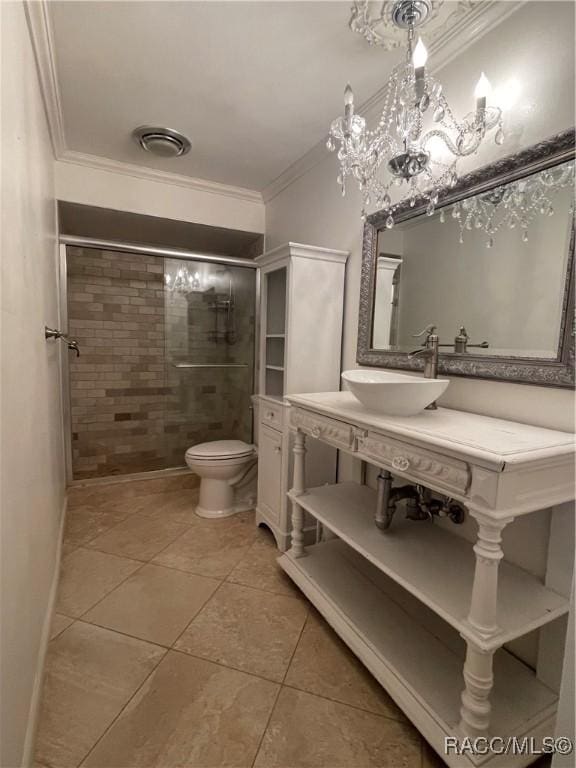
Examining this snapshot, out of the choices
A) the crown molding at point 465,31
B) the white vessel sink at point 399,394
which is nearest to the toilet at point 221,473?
the white vessel sink at point 399,394

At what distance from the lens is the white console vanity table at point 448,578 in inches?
35.5

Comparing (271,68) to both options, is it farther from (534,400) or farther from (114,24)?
(534,400)

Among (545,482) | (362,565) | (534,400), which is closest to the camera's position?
(545,482)

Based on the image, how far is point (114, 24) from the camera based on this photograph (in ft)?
4.51

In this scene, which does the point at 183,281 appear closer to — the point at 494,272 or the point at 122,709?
the point at 494,272

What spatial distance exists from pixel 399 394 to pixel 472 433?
23 cm

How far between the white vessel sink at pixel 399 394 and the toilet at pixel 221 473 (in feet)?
4.32

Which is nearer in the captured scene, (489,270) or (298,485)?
(489,270)

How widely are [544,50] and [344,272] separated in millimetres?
1095

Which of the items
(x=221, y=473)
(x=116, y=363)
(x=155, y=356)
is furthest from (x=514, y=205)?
(x=116, y=363)

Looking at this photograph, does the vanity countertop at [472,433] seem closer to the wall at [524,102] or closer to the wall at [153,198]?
the wall at [524,102]

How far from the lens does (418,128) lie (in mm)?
1204

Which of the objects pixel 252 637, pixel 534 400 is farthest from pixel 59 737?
pixel 534 400

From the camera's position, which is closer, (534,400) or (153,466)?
(534,400)
